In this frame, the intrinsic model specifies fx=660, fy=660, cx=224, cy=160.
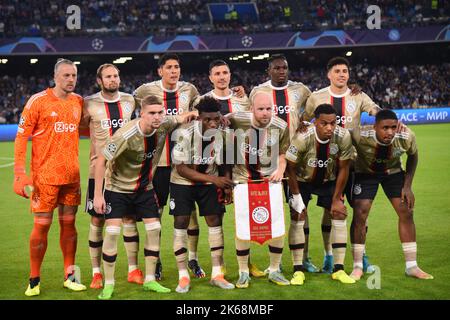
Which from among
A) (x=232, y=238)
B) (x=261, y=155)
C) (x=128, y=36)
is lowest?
(x=232, y=238)

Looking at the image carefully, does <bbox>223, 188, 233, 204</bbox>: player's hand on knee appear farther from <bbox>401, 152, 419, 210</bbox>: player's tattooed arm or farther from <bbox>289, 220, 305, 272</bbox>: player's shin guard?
<bbox>401, 152, 419, 210</bbox>: player's tattooed arm

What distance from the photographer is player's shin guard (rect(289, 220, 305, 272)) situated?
6703mm

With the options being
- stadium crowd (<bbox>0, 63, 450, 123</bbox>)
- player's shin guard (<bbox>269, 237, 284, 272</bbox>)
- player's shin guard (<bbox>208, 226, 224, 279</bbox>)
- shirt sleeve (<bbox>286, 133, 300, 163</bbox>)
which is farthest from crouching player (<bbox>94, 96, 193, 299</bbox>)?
stadium crowd (<bbox>0, 63, 450, 123</bbox>)

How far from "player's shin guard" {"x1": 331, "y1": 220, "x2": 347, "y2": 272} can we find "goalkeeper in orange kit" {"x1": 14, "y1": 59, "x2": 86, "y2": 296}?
99.9 inches

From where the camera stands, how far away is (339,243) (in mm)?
6699

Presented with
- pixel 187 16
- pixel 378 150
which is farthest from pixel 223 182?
pixel 187 16

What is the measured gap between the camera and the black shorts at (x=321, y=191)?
270 inches

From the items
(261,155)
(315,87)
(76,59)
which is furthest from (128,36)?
(261,155)

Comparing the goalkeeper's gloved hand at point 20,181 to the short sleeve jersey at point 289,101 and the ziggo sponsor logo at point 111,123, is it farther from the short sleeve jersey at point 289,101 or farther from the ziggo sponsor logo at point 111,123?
the short sleeve jersey at point 289,101

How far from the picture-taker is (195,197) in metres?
6.67

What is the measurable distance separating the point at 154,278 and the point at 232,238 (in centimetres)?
257

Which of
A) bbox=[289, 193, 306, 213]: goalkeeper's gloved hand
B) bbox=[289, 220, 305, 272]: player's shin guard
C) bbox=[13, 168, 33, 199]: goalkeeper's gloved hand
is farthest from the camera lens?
bbox=[289, 220, 305, 272]: player's shin guard

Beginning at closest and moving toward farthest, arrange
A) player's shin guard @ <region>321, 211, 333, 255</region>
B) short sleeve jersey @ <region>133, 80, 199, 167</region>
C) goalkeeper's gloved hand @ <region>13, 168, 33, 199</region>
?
goalkeeper's gloved hand @ <region>13, 168, 33, 199</region> < player's shin guard @ <region>321, 211, 333, 255</region> < short sleeve jersey @ <region>133, 80, 199, 167</region>
